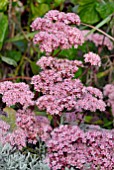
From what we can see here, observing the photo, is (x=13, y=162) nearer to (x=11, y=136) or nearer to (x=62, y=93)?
(x=11, y=136)

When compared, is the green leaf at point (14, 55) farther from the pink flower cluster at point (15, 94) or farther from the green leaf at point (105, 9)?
the pink flower cluster at point (15, 94)

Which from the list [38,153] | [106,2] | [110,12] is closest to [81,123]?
[38,153]

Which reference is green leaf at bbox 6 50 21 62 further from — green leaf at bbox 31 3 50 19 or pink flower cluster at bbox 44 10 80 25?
pink flower cluster at bbox 44 10 80 25

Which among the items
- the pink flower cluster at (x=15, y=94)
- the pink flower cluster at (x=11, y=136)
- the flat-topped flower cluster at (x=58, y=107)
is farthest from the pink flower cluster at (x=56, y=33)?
the pink flower cluster at (x=11, y=136)

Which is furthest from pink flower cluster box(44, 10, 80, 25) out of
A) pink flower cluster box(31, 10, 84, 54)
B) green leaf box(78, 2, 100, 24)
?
green leaf box(78, 2, 100, 24)

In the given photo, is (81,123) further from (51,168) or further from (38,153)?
(51,168)


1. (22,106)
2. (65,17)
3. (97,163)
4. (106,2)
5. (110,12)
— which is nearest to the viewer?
(97,163)

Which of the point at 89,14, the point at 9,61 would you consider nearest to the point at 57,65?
the point at 9,61
